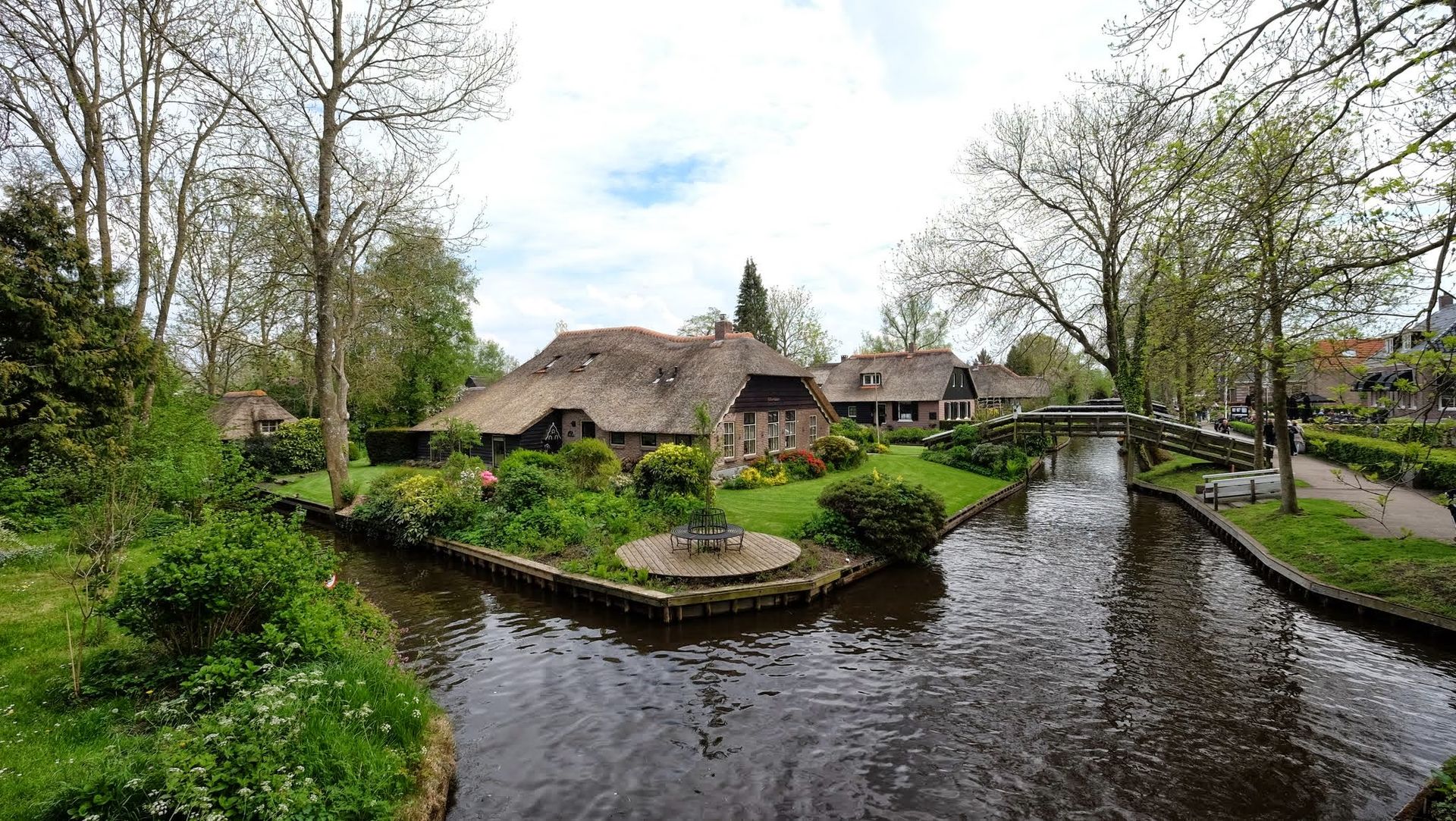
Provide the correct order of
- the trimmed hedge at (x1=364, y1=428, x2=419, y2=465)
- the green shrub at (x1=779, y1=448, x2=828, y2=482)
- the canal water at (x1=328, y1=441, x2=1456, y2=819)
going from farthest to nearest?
the trimmed hedge at (x1=364, y1=428, x2=419, y2=465) → the green shrub at (x1=779, y1=448, x2=828, y2=482) → the canal water at (x1=328, y1=441, x2=1456, y2=819)

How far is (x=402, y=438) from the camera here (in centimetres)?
3238

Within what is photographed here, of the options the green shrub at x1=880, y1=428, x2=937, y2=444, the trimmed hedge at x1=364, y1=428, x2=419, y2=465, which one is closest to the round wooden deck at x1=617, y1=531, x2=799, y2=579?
the trimmed hedge at x1=364, y1=428, x2=419, y2=465

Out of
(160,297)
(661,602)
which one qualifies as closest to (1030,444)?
(661,602)

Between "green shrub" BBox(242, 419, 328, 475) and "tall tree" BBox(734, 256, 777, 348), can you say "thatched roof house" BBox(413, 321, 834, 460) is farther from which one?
"tall tree" BBox(734, 256, 777, 348)

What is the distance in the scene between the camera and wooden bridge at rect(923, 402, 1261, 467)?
24.7 m

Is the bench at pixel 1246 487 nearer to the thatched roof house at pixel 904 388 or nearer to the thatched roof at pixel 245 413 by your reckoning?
the thatched roof house at pixel 904 388

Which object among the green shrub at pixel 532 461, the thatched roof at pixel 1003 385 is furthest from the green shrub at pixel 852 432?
the thatched roof at pixel 1003 385

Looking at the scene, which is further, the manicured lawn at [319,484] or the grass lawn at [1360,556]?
the manicured lawn at [319,484]

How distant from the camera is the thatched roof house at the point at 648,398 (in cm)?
A: 2478

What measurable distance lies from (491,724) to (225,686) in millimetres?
3201

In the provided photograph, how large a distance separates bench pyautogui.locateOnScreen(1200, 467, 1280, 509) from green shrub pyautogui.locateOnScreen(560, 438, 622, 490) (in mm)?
19369

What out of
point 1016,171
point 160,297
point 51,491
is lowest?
point 51,491

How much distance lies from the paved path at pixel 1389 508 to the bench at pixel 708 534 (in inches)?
444

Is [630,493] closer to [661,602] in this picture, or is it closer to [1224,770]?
[661,602]
